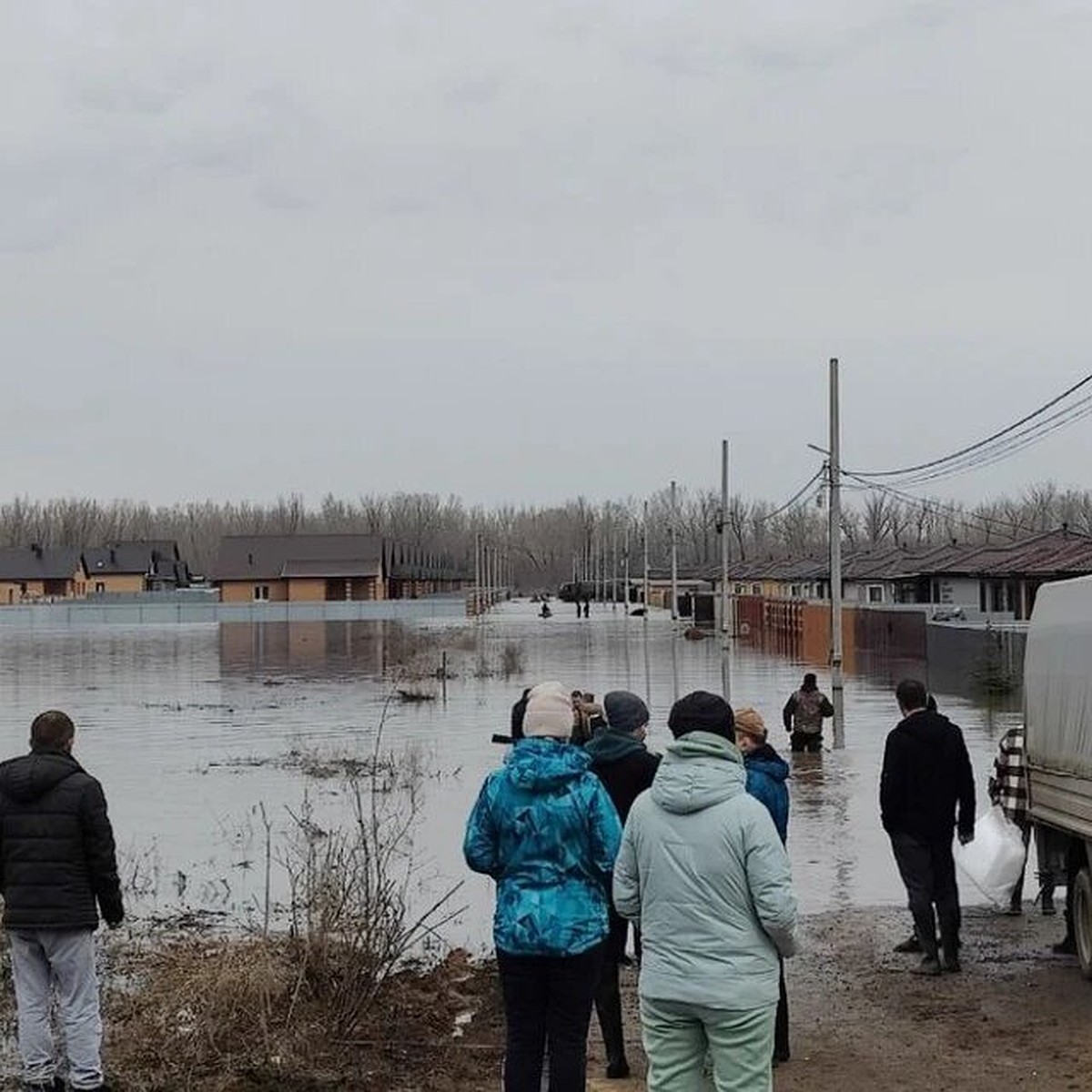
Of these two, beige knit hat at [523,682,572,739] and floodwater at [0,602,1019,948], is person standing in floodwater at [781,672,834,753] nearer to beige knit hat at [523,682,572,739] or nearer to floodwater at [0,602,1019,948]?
floodwater at [0,602,1019,948]

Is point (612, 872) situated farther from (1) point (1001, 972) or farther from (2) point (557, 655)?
(2) point (557, 655)

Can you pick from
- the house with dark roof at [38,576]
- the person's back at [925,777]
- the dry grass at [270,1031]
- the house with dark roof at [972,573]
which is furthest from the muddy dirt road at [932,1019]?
the house with dark roof at [38,576]

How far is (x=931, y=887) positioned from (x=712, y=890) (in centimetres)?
449

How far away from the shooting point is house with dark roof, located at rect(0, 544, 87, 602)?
141 m

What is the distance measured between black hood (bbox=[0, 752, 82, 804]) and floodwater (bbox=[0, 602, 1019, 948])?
479 cm

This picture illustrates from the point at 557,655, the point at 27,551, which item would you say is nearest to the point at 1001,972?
the point at 557,655

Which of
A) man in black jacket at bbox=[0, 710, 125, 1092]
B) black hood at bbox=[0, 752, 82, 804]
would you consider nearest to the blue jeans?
man in black jacket at bbox=[0, 710, 125, 1092]

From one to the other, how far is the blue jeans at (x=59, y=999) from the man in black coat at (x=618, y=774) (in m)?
2.12

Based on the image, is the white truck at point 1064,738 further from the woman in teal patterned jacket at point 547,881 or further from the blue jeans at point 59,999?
the blue jeans at point 59,999

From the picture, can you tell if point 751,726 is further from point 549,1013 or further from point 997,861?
point 997,861

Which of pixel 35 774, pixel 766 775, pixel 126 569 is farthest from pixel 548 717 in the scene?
pixel 126 569

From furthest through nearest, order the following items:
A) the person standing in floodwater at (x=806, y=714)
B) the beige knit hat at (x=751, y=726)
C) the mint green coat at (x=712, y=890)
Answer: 1. the person standing in floodwater at (x=806, y=714)
2. the beige knit hat at (x=751, y=726)
3. the mint green coat at (x=712, y=890)

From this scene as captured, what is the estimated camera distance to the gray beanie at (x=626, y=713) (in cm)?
700

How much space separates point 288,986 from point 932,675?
119 ft
